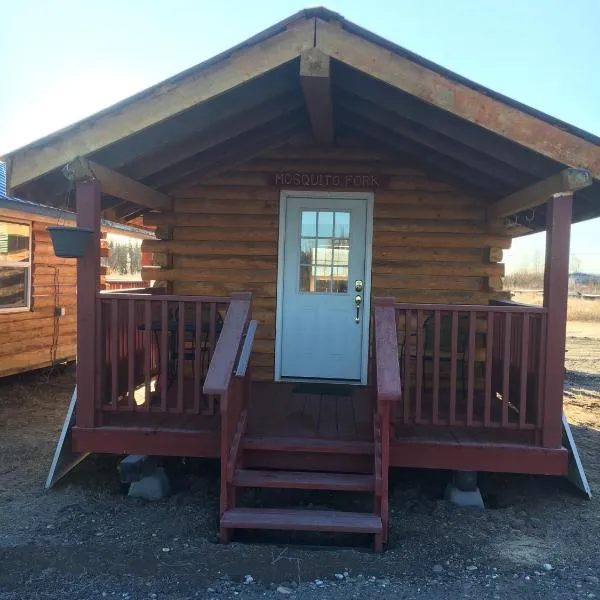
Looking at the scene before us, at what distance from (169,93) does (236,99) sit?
1.99 feet

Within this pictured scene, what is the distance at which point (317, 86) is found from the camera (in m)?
4.28

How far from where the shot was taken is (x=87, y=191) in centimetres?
438

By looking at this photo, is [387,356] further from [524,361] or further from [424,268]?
[424,268]

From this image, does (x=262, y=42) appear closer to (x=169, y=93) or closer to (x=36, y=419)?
(x=169, y=93)

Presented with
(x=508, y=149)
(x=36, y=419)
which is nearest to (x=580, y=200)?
(x=508, y=149)

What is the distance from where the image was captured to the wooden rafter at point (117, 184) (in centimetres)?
427

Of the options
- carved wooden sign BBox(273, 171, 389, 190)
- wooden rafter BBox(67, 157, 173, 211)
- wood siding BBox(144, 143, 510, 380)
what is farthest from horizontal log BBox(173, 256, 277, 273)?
carved wooden sign BBox(273, 171, 389, 190)

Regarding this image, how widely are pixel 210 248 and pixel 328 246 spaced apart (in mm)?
1239

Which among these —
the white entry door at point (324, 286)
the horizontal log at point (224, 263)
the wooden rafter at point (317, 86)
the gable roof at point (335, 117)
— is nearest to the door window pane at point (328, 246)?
the white entry door at point (324, 286)

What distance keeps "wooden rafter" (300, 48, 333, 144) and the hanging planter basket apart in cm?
189

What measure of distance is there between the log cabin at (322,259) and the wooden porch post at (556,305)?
1 centimetres

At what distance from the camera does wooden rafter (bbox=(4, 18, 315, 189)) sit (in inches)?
159

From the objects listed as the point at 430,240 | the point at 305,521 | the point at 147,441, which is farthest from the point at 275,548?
the point at 430,240

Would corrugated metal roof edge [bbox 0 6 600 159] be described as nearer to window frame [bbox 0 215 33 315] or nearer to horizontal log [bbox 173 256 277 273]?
horizontal log [bbox 173 256 277 273]
